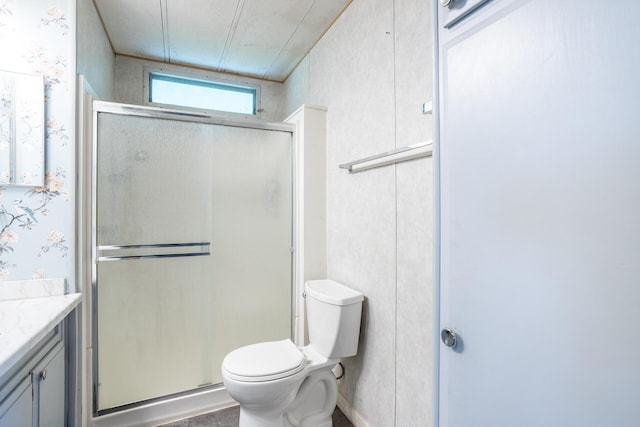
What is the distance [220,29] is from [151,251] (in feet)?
5.07

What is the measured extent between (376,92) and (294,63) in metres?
1.30

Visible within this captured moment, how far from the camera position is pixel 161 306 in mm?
1931

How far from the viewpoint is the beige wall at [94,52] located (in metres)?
1.64

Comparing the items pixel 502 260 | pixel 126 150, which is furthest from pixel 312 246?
pixel 502 260

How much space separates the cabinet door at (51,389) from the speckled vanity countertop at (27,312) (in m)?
0.17

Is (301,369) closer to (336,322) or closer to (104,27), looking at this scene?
(336,322)

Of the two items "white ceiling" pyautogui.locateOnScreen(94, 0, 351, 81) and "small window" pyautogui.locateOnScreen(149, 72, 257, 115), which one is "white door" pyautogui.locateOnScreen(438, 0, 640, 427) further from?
"small window" pyautogui.locateOnScreen(149, 72, 257, 115)

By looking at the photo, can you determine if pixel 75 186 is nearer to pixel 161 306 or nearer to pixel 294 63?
pixel 161 306

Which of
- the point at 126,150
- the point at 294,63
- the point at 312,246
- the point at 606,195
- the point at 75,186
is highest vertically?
the point at 294,63

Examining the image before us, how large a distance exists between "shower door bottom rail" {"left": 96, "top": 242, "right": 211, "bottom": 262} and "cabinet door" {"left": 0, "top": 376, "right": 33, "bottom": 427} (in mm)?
808

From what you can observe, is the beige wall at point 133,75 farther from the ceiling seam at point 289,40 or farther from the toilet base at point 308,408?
the toilet base at point 308,408

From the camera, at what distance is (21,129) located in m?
1.46

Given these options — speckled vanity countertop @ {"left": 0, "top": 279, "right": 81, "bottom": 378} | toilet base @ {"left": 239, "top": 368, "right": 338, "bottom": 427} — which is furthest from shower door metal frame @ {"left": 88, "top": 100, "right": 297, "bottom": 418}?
toilet base @ {"left": 239, "top": 368, "right": 338, "bottom": 427}

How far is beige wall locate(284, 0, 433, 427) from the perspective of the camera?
4.35ft
